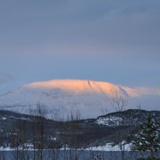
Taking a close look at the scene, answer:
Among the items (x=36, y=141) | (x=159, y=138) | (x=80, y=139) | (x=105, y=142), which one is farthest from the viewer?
(x=105, y=142)

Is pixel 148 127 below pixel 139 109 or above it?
below

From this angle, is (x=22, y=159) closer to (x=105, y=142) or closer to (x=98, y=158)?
(x=98, y=158)

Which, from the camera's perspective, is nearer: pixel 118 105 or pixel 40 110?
pixel 118 105

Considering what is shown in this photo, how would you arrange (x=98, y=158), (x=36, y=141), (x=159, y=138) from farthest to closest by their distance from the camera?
(x=36, y=141) → (x=98, y=158) → (x=159, y=138)

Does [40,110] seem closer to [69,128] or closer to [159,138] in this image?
[69,128]

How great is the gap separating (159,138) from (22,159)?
19.0 meters

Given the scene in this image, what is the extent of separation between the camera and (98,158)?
34125mm

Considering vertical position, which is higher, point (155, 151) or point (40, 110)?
point (40, 110)

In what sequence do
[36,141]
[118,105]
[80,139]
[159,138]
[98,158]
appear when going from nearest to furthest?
[159,138], [118,105], [98,158], [36,141], [80,139]

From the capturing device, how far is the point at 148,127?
20.6 meters

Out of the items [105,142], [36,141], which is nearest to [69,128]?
[36,141]

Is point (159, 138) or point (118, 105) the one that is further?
point (118, 105)

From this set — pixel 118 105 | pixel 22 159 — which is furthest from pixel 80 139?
pixel 118 105

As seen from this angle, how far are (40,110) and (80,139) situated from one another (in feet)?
213
